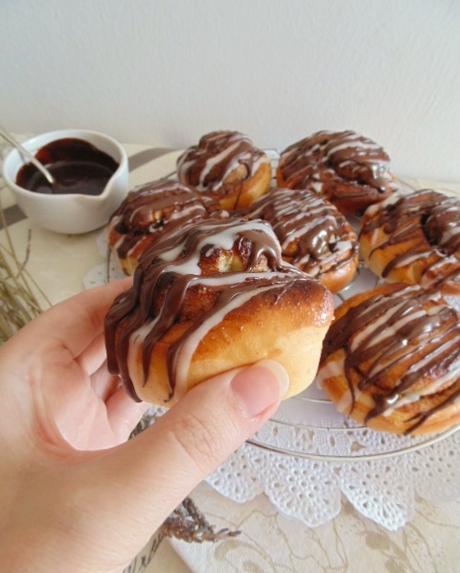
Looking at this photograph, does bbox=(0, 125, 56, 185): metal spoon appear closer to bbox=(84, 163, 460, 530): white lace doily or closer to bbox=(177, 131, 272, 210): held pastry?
bbox=(177, 131, 272, 210): held pastry

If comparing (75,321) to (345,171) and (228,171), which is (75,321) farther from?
(345,171)

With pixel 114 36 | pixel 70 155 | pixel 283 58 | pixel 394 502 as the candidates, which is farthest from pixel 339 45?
pixel 394 502

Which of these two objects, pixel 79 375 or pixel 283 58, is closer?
pixel 79 375

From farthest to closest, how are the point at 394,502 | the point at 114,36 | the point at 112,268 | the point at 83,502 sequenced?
the point at 114,36 < the point at 112,268 < the point at 394,502 < the point at 83,502

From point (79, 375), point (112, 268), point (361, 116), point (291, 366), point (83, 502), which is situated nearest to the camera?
point (83, 502)

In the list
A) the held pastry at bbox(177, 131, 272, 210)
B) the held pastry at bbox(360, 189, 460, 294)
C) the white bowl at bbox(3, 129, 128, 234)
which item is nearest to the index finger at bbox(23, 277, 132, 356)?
the white bowl at bbox(3, 129, 128, 234)

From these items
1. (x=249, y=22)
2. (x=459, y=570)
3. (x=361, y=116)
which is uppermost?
(x=249, y=22)

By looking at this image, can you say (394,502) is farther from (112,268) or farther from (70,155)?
(70,155)

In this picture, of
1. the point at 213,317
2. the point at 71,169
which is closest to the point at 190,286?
the point at 213,317
